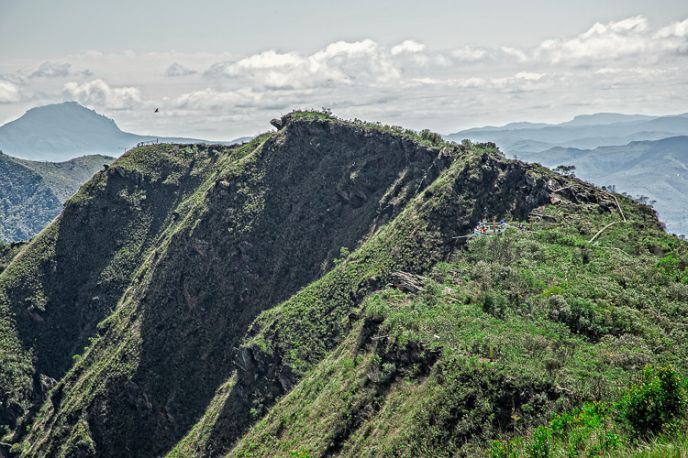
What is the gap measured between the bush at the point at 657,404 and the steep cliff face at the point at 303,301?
24.6 ft

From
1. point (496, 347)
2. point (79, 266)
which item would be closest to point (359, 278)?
point (496, 347)

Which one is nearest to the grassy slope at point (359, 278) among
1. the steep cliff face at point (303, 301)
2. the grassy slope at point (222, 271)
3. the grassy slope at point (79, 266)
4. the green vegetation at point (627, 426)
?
the steep cliff face at point (303, 301)

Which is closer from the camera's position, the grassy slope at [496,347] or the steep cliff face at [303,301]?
the grassy slope at [496,347]

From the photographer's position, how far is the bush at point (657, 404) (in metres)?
21.5

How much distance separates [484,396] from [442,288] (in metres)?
20.1

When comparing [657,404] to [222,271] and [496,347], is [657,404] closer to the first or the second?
[496,347]

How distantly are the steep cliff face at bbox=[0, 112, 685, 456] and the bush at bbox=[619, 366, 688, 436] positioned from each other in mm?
7485

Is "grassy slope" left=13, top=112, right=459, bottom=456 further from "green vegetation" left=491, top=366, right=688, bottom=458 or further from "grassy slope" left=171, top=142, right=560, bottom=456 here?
"green vegetation" left=491, top=366, right=688, bottom=458

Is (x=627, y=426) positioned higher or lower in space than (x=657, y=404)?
lower

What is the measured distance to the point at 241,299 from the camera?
97188 mm

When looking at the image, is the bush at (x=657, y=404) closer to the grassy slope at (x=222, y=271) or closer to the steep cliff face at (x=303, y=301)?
the steep cliff face at (x=303, y=301)

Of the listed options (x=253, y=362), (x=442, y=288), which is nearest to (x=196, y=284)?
(x=253, y=362)

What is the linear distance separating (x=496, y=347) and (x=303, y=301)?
4577cm

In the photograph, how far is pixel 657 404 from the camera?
21766 millimetres
